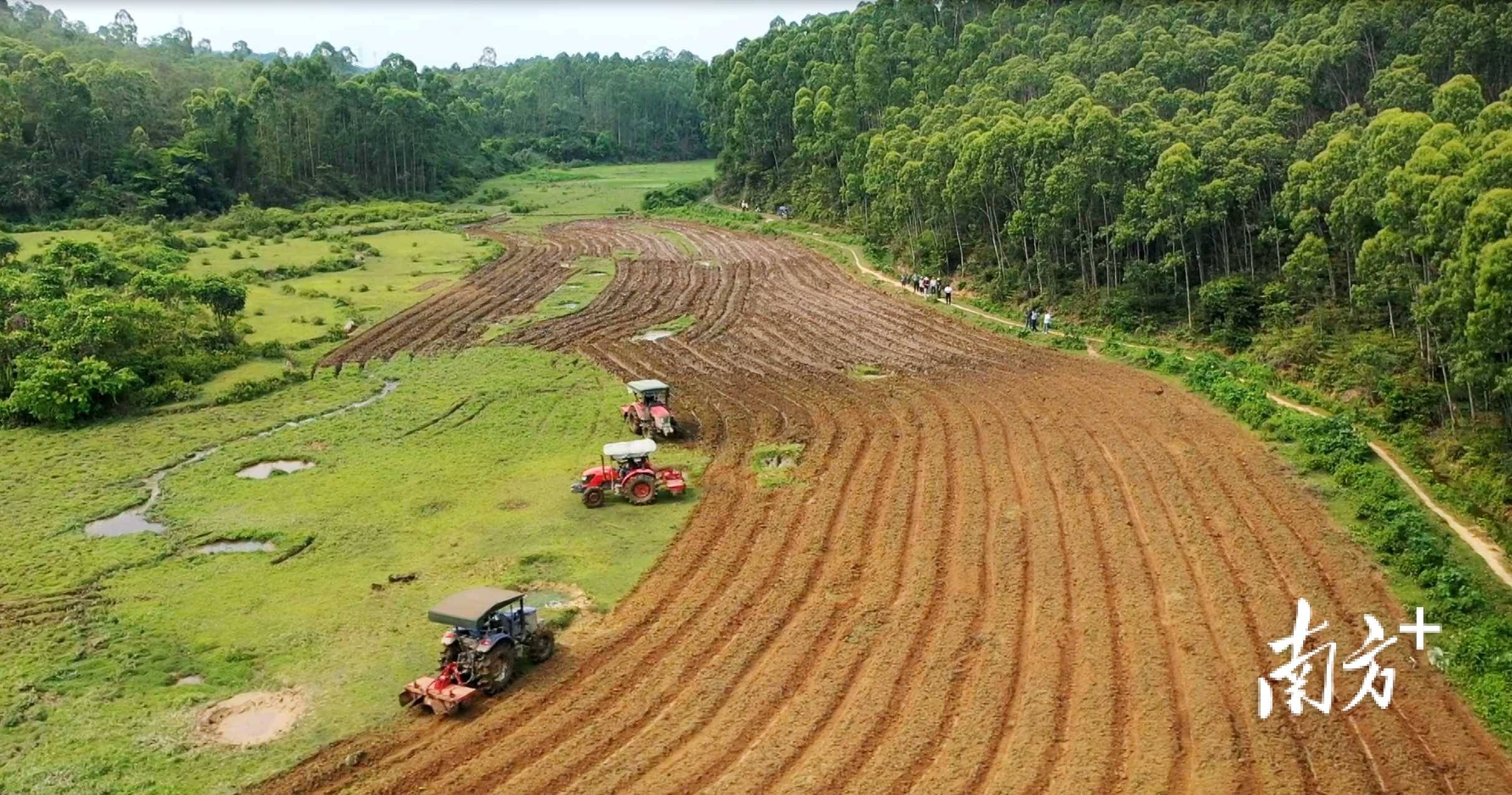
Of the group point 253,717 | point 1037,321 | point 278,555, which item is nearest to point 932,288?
point 1037,321

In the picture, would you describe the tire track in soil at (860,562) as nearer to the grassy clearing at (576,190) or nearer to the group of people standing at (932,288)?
the group of people standing at (932,288)

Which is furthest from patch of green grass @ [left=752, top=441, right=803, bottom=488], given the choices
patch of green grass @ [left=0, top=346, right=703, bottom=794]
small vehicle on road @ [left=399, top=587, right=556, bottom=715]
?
small vehicle on road @ [left=399, top=587, right=556, bottom=715]

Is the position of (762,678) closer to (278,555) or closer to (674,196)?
(278,555)

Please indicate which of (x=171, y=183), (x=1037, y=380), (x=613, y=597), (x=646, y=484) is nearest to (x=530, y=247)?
(x=171, y=183)

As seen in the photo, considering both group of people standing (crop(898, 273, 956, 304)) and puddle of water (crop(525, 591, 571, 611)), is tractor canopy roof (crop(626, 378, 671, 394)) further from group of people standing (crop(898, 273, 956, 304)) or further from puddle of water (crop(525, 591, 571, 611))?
group of people standing (crop(898, 273, 956, 304))

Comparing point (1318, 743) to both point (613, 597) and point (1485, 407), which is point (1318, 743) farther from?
point (1485, 407)

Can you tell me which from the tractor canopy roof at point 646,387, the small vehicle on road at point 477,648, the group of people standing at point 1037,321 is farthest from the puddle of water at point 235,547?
the group of people standing at point 1037,321
